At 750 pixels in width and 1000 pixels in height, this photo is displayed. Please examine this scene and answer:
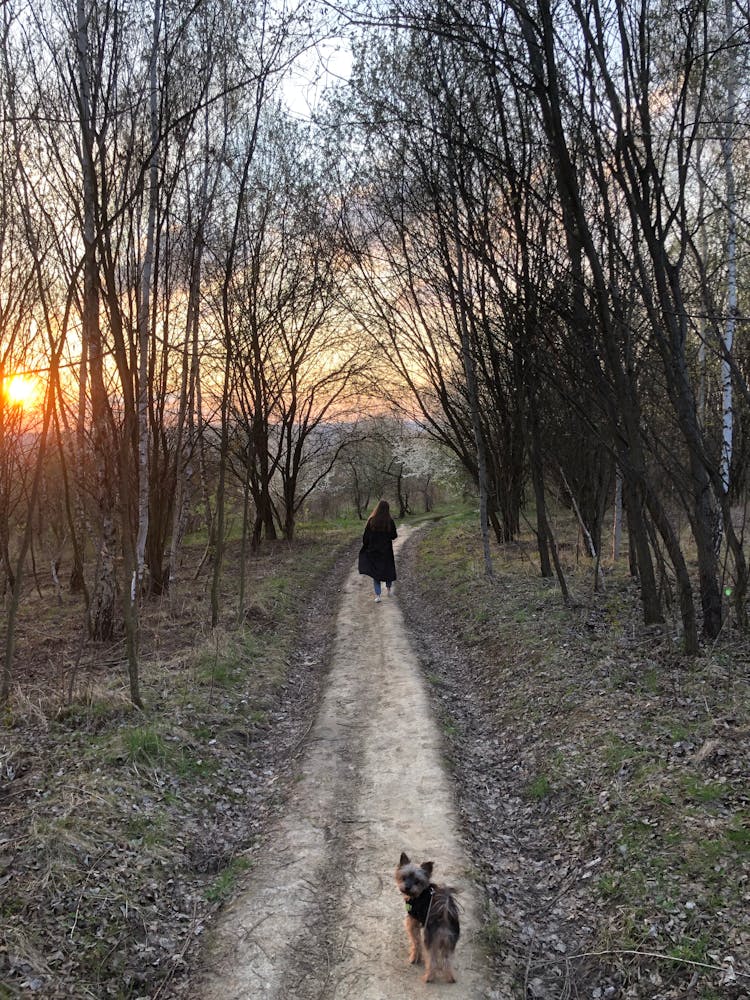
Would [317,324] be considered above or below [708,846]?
→ above

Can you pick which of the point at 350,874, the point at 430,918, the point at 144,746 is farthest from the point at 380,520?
the point at 430,918

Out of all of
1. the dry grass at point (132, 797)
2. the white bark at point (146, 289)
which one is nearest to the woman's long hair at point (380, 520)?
the dry grass at point (132, 797)

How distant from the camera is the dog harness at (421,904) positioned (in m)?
4.11

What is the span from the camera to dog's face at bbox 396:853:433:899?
405 cm

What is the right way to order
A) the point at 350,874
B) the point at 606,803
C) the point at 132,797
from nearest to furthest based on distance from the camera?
the point at 350,874 < the point at 606,803 < the point at 132,797

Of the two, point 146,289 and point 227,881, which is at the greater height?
point 146,289

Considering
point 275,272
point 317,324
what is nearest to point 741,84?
point 275,272

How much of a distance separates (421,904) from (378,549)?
11.4m

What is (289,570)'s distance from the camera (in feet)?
65.2

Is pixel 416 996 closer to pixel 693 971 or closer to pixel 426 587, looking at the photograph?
pixel 693 971

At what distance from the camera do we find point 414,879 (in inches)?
160

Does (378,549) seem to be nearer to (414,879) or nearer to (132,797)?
(132,797)

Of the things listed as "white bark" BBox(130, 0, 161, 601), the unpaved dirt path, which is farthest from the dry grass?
"white bark" BBox(130, 0, 161, 601)

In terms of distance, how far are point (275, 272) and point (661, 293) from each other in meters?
16.2
